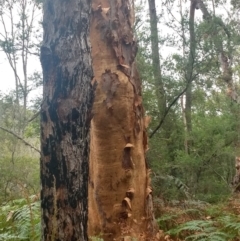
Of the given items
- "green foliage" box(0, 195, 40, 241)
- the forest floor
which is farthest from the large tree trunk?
"green foliage" box(0, 195, 40, 241)

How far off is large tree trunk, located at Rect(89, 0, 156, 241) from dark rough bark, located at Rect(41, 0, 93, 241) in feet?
7.84

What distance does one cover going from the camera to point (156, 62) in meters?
12.1

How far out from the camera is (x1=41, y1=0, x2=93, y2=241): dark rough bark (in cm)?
257

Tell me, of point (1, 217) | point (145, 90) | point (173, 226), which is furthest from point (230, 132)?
point (1, 217)

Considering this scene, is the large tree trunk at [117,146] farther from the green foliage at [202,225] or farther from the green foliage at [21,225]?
the green foliage at [21,225]

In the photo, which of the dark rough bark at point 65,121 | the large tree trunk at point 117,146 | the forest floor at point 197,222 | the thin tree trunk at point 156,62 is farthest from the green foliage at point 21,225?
the thin tree trunk at point 156,62

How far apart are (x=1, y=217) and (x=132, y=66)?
235 centimetres

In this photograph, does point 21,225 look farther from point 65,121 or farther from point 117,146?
point 65,121

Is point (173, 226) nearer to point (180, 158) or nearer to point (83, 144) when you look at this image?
point (83, 144)

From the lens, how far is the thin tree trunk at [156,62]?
11.3 meters

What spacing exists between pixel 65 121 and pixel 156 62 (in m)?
9.71

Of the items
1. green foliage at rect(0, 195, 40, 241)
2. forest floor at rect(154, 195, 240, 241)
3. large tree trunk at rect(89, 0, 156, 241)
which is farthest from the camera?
large tree trunk at rect(89, 0, 156, 241)

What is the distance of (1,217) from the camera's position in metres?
4.93

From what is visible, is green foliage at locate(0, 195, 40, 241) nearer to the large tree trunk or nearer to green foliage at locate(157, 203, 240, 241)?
the large tree trunk
